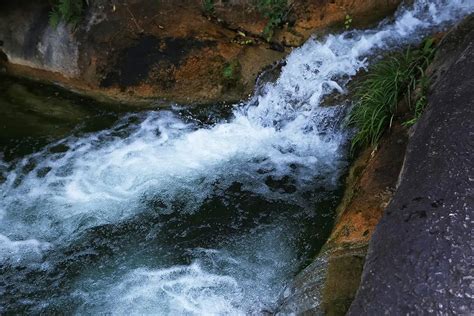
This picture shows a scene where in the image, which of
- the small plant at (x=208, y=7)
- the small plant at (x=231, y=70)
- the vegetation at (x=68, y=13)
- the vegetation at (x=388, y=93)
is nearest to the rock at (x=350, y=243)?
the vegetation at (x=388, y=93)

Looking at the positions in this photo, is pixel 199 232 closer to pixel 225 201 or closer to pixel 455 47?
pixel 225 201

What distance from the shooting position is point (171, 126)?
698 cm

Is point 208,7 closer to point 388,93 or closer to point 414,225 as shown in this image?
point 388,93

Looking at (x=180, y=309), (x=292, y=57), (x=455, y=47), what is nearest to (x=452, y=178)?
(x=455, y=47)

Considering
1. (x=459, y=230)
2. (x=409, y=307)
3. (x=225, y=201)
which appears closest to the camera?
(x=409, y=307)

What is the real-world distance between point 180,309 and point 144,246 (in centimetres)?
99

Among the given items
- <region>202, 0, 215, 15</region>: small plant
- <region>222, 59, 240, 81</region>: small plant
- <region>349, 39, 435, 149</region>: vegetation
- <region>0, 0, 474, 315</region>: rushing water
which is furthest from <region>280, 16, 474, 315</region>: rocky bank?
<region>202, 0, 215, 15</region>: small plant

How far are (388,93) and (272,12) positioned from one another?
256cm

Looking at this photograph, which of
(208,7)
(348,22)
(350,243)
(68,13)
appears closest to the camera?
(350,243)

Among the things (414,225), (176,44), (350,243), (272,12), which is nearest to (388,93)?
(350,243)

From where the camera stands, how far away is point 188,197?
230 inches

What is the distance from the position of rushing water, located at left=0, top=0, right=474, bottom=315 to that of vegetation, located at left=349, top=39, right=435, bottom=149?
62cm

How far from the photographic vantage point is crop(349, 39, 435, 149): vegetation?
518 centimetres

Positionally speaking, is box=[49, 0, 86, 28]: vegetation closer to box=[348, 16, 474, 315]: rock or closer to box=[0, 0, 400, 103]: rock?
box=[0, 0, 400, 103]: rock
